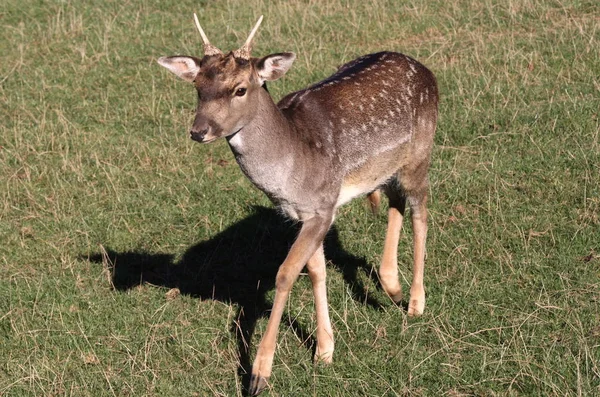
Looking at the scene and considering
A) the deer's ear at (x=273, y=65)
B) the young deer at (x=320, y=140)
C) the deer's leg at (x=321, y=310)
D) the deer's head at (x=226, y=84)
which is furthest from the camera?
the deer's leg at (x=321, y=310)

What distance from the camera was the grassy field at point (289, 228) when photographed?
6191 mm

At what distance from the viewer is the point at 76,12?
13492 millimetres

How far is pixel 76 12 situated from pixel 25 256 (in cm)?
639

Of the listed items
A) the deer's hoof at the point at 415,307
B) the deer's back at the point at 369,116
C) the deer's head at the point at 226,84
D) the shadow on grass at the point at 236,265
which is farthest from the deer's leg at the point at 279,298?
the deer's hoof at the point at 415,307

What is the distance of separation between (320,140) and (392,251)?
1.19 meters

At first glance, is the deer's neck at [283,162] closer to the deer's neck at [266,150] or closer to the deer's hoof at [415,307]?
the deer's neck at [266,150]

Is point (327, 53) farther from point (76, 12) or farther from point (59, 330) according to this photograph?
point (59, 330)

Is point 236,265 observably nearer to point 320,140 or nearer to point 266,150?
point 320,140

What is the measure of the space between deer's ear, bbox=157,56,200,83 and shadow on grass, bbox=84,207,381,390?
1.77 metres

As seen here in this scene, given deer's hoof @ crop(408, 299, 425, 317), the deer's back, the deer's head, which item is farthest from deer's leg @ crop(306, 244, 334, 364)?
the deer's head

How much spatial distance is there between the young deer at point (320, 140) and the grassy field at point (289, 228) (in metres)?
0.37

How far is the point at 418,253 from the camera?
7.08 m

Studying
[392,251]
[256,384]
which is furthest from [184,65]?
[392,251]

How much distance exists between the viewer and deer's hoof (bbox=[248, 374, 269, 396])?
5.89 metres
